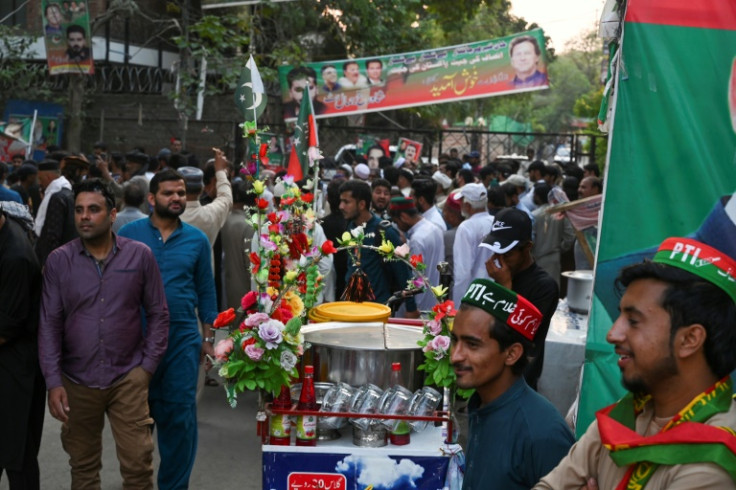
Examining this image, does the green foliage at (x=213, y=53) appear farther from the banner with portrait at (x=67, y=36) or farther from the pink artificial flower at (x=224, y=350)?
the pink artificial flower at (x=224, y=350)

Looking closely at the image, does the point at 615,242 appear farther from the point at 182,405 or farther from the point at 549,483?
the point at 182,405

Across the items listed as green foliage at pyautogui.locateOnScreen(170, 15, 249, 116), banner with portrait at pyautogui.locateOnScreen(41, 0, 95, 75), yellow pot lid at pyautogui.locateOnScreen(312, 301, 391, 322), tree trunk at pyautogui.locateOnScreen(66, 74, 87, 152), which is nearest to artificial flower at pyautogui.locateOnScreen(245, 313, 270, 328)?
yellow pot lid at pyautogui.locateOnScreen(312, 301, 391, 322)

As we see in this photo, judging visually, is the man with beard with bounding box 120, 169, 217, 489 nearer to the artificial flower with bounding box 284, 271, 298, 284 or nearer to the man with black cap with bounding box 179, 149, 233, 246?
the artificial flower with bounding box 284, 271, 298, 284

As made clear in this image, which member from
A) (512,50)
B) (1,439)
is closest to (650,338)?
(1,439)

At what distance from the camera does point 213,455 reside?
6.61 m

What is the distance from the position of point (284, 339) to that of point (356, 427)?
0.55 meters

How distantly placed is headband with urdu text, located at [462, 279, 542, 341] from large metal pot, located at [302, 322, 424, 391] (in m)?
1.57

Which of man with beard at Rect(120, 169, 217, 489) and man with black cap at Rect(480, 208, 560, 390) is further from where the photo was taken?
man with beard at Rect(120, 169, 217, 489)

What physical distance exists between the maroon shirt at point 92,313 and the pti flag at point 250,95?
1211 millimetres

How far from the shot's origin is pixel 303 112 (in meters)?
7.85

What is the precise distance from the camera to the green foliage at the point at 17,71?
63.6 feet

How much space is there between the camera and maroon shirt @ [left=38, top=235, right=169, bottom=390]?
474 centimetres

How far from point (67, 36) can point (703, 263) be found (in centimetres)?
1736

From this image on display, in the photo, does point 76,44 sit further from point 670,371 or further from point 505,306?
point 670,371
